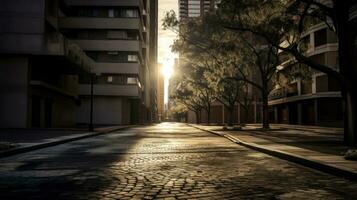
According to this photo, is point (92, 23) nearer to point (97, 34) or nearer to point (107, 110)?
point (97, 34)

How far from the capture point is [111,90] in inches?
2255

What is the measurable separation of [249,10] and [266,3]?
1015 mm

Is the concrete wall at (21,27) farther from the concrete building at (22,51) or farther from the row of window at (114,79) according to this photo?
the row of window at (114,79)

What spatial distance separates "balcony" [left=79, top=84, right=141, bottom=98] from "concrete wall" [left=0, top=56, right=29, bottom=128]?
23.4m

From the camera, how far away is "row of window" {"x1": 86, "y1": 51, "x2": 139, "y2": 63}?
57656 millimetres

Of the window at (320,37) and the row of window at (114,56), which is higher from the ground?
the window at (320,37)

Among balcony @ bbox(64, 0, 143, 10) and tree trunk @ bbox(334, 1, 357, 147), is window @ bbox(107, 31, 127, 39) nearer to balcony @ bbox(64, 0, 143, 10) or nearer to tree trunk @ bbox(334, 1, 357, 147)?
balcony @ bbox(64, 0, 143, 10)

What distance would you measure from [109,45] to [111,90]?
6063 millimetres

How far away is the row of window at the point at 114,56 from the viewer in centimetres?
5766

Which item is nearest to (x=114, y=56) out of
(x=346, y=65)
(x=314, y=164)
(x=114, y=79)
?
(x=114, y=79)

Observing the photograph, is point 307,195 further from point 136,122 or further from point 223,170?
point 136,122

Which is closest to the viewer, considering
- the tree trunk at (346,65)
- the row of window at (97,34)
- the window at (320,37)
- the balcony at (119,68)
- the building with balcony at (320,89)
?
the tree trunk at (346,65)

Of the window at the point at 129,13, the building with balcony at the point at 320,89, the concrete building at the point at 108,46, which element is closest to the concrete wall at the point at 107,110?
the concrete building at the point at 108,46

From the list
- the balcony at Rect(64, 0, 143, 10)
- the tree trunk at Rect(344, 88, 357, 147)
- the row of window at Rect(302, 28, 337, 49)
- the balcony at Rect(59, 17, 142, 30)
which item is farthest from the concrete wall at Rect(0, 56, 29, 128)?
the row of window at Rect(302, 28, 337, 49)
